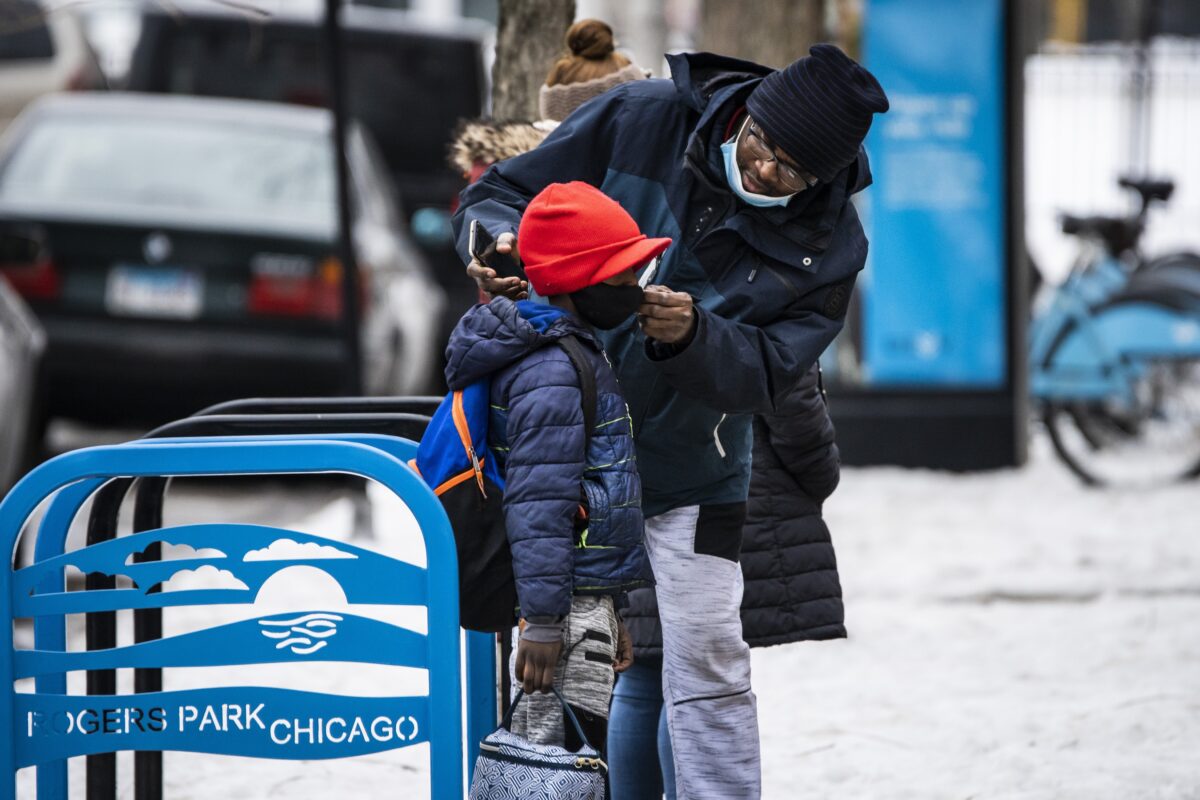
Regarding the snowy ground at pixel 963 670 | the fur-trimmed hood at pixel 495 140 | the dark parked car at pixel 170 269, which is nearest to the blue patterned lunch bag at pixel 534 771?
the fur-trimmed hood at pixel 495 140

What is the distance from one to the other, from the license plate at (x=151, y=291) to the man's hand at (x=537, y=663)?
595 centimetres

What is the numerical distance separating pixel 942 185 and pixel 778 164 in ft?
23.7

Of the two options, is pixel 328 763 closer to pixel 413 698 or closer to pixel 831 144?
pixel 413 698

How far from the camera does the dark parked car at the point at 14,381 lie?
20.7 ft

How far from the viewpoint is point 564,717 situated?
3061 millimetres

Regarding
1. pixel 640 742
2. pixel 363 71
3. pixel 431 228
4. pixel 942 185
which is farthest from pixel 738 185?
pixel 363 71

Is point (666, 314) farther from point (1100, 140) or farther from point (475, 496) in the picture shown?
point (1100, 140)

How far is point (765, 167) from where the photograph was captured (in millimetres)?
3145

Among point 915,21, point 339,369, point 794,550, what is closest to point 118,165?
point 339,369

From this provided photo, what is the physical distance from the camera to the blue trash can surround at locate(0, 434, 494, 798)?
3.00 m

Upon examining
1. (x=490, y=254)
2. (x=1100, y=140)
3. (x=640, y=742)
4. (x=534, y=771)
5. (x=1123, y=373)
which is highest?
(x=1100, y=140)

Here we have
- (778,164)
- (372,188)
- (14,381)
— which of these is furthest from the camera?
(372,188)

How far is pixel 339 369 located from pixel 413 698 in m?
5.84

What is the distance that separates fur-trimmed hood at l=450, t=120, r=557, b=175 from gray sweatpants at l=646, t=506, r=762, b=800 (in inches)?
37.6
